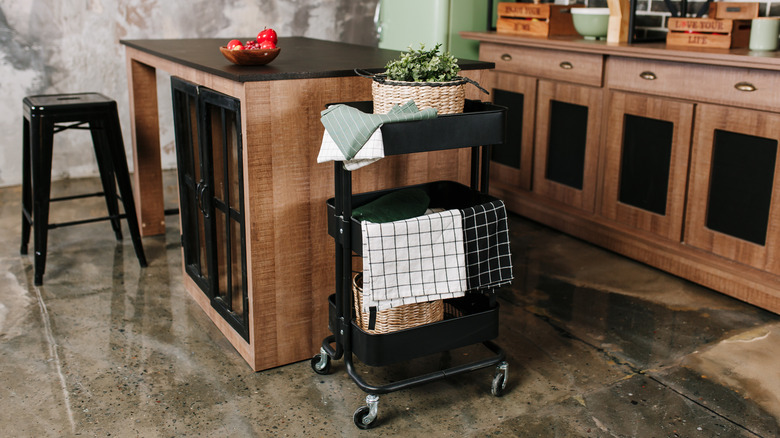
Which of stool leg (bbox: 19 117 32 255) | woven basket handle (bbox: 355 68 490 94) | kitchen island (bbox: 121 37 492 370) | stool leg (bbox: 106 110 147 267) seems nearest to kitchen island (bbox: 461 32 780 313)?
woven basket handle (bbox: 355 68 490 94)

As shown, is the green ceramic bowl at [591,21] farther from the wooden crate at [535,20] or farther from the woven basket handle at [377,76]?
the woven basket handle at [377,76]

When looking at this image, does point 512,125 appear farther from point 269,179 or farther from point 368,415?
point 368,415

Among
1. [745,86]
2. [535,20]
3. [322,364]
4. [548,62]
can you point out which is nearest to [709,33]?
[745,86]

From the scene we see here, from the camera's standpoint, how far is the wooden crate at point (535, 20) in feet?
13.4

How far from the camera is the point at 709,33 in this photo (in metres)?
3.30

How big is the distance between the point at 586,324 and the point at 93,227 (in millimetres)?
2635

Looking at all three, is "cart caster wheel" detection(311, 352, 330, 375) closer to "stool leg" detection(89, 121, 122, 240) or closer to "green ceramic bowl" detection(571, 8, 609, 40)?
"stool leg" detection(89, 121, 122, 240)

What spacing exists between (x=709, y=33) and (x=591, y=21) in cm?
72

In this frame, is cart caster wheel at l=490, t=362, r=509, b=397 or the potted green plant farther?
cart caster wheel at l=490, t=362, r=509, b=397

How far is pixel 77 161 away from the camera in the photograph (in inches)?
195

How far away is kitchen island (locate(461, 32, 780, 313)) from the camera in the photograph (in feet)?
9.67

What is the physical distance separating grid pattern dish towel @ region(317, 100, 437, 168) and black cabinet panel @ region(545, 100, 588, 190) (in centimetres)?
202

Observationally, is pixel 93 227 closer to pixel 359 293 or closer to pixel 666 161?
pixel 359 293

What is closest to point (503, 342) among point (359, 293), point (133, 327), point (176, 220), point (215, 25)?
point (359, 293)
